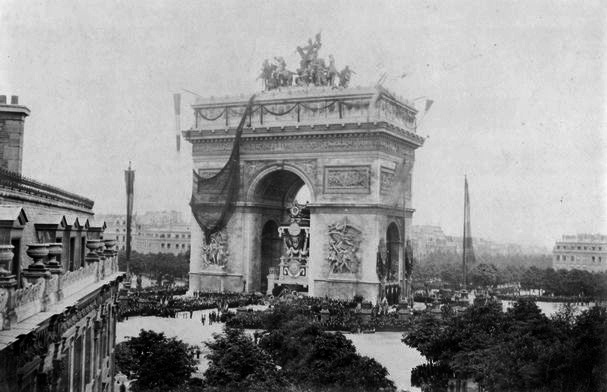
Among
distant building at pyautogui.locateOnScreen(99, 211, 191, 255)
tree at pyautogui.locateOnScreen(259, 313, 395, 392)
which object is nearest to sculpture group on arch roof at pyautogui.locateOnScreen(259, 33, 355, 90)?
tree at pyautogui.locateOnScreen(259, 313, 395, 392)

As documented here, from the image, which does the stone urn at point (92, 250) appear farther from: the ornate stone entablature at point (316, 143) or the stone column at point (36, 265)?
the ornate stone entablature at point (316, 143)

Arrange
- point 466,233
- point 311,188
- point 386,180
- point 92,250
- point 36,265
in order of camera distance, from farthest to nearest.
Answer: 1. point 466,233
2. point 311,188
3. point 386,180
4. point 92,250
5. point 36,265

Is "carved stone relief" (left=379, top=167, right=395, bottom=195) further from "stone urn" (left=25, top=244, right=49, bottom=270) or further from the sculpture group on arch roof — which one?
"stone urn" (left=25, top=244, right=49, bottom=270)

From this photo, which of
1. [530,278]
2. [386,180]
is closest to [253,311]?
[386,180]

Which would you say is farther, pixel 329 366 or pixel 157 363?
pixel 157 363

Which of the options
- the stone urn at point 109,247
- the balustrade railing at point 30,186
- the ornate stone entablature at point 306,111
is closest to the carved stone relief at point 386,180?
the ornate stone entablature at point 306,111

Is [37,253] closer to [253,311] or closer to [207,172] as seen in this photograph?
[253,311]

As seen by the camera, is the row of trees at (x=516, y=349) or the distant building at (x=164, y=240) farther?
the distant building at (x=164, y=240)
